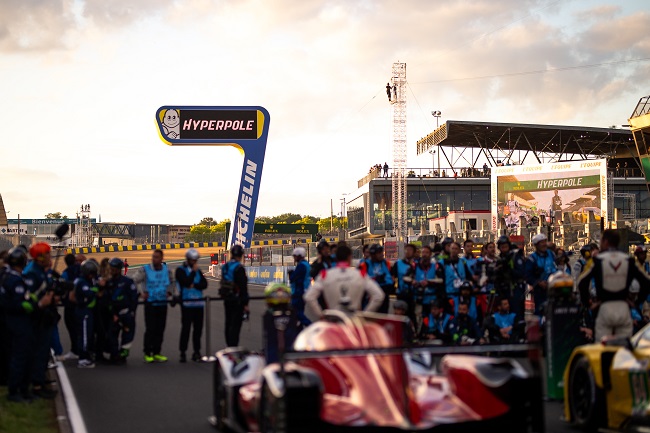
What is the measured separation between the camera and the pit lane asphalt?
10161 mm

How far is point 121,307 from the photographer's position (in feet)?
52.4

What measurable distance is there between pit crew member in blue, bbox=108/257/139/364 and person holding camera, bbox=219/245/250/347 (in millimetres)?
1506

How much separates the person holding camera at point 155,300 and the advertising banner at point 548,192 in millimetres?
38677

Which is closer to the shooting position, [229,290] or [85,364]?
[85,364]

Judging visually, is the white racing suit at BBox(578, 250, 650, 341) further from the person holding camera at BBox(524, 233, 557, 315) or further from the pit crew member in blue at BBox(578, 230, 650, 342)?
the person holding camera at BBox(524, 233, 557, 315)

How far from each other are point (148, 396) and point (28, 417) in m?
1.88

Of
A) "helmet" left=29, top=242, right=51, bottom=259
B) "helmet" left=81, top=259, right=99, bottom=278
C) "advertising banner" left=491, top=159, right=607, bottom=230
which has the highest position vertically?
"advertising banner" left=491, top=159, right=607, bottom=230

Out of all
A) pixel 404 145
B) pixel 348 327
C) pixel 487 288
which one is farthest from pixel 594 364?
pixel 404 145

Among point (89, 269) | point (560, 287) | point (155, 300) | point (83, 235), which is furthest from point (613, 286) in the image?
point (83, 235)

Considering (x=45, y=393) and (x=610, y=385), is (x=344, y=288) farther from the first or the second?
(x=45, y=393)

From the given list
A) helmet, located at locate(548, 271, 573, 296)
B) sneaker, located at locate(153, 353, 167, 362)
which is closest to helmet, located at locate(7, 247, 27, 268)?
sneaker, located at locate(153, 353, 167, 362)

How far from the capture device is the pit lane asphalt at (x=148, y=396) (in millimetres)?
10161

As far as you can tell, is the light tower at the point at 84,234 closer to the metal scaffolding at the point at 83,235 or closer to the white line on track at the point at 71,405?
the metal scaffolding at the point at 83,235

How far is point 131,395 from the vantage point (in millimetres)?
12445
